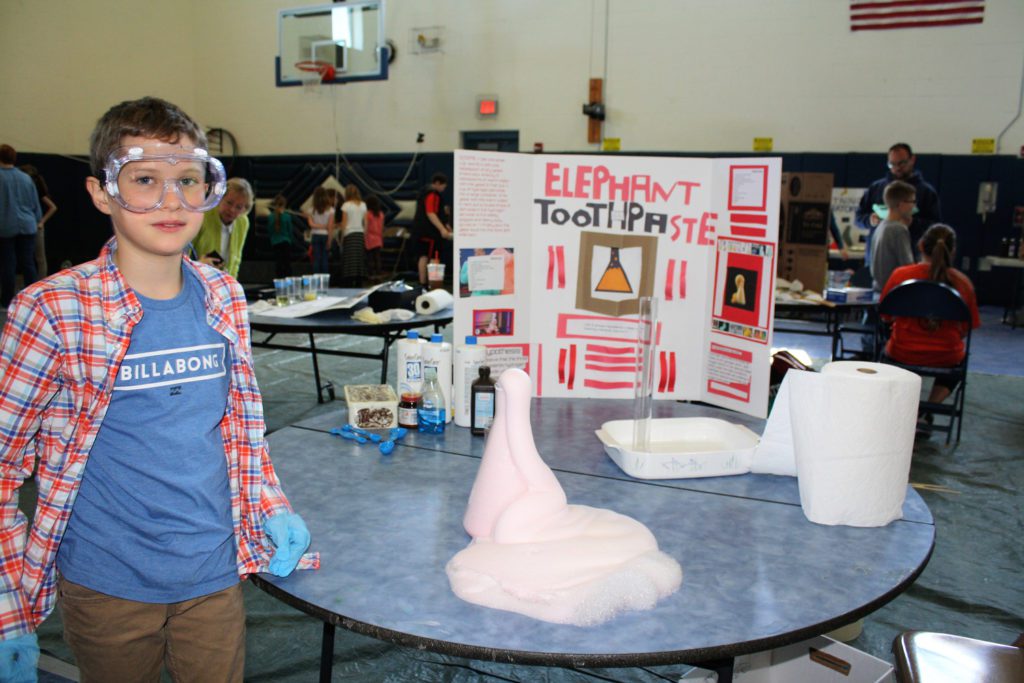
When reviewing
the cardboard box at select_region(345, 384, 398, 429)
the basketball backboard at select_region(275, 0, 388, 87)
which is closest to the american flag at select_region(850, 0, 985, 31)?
the basketball backboard at select_region(275, 0, 388, 87)

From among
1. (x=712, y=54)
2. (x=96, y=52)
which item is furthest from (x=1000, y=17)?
(x=96, y=52)

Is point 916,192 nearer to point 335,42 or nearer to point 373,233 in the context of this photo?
point 373,233

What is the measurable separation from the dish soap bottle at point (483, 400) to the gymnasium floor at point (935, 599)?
1.30 feet

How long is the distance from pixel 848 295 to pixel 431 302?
9.01 ft

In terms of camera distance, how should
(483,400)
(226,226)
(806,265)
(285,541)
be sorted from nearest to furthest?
1. (285,541)
2. (483,400)
3. (226,226)
4. (806,265)

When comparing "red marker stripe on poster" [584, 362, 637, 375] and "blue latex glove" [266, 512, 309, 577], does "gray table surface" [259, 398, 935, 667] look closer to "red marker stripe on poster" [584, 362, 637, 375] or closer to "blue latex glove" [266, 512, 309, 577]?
"blue latex glove" [266, 512, 309, 577]

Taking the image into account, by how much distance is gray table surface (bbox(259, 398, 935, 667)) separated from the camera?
1042 millimetres

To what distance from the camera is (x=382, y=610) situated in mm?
1100

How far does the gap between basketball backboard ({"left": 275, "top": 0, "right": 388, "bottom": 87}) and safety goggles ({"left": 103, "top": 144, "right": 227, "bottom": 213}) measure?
31.2 feet

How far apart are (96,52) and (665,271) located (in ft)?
37.7

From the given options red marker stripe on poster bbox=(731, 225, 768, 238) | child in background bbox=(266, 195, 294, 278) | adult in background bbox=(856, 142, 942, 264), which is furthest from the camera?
child in background bbox=(266, 195, 294, 278)

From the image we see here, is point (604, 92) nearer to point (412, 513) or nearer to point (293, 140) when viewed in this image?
point (293, 140)

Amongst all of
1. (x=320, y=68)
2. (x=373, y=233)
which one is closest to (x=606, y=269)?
(x=373, y=233)

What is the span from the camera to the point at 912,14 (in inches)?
340
